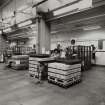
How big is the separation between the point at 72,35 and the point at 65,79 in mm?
7593

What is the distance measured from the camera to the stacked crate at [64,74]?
149 inches

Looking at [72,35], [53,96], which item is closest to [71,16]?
[53,96]

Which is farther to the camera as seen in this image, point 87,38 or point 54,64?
point 87,38

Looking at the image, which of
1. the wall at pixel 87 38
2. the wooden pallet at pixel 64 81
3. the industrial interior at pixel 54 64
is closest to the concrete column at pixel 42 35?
the industrial interior at pixel 54 64

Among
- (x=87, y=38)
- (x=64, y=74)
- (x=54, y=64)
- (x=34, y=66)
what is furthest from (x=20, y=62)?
(x=87, y=38)

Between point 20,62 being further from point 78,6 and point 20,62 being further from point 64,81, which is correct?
point 78,6

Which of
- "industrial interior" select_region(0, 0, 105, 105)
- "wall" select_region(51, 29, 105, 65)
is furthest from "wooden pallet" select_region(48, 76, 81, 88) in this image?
"wall" select_region(51, 29, 105, 65)

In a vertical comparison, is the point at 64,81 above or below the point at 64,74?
below

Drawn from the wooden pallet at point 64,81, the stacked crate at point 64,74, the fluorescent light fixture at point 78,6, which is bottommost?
the wooden pallet at point 64,81

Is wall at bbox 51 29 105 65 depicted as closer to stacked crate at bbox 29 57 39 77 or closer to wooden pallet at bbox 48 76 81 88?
wooden pallet at bbox 48 76 81 88

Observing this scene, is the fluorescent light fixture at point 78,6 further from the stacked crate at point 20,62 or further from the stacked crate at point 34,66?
the stacked crate at point 20,62

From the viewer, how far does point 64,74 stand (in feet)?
12.3

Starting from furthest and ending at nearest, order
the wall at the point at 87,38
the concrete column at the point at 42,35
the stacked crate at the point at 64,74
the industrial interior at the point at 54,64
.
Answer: the wall at the point at 87,38 < the concrete column at the point at 42,35 < the stacked crate at the point at 64,74 < the industrial interior at the point at 54,64

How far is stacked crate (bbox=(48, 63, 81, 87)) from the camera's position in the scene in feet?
12.4
